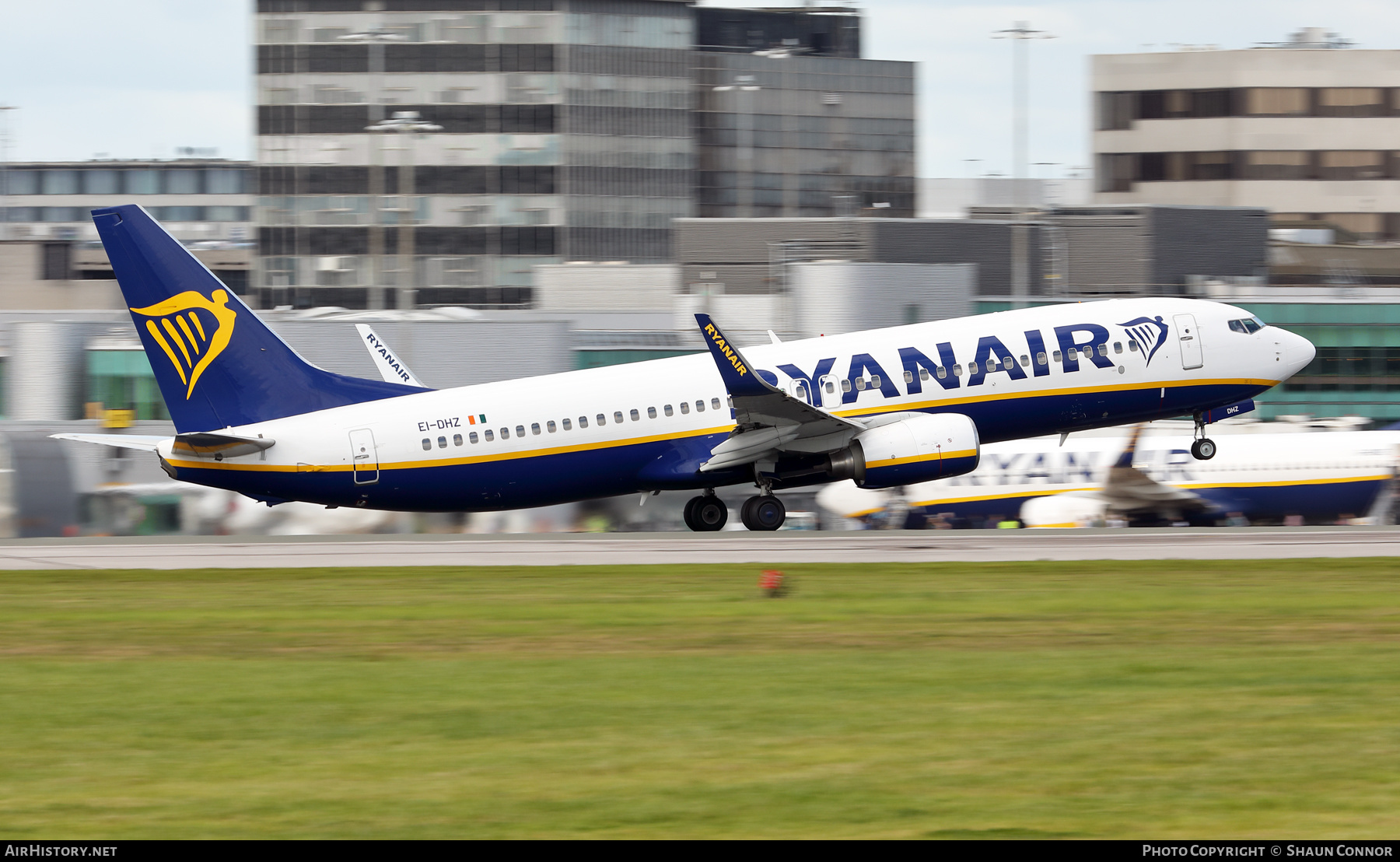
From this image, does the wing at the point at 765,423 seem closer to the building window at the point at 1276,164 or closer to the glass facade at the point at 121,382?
the glass facade at the point at 121,382

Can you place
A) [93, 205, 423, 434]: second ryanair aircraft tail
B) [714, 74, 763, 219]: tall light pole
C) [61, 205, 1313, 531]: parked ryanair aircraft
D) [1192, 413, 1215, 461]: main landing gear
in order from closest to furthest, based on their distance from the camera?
[93, 205, 423, 434]: second ryanair aircraft tail, [61, 205, 1313, 531]: parked ryanair aircraft, [1192, 413, 1215, 461]: main landing gear, [714, 74, 763, 219]: tall light pole

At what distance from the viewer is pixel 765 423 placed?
1519 inches

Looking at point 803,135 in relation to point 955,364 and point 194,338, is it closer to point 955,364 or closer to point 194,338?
point 955,364

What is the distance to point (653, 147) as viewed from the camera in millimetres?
137625

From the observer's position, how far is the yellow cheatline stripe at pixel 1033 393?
39344 millimetres

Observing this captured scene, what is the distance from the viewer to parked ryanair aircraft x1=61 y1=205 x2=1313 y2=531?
3675cm

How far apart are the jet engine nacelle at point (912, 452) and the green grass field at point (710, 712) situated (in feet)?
31.3

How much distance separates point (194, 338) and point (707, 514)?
13294 millimetres

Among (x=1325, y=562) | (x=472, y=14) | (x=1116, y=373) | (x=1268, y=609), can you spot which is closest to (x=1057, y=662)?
(x=1268, y=609)

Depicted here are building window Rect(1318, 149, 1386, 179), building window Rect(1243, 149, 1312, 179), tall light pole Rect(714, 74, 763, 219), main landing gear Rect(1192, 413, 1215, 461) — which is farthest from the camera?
tall light pole Rect(714, 74, 763, 219)

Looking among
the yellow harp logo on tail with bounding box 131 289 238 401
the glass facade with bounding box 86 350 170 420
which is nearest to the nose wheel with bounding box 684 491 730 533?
the yellow harp logo on tail with bounding box 131 289 238 401

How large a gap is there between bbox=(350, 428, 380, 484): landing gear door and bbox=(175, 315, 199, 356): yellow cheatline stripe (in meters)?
3.91

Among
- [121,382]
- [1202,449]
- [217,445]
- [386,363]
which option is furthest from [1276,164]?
[217,445]

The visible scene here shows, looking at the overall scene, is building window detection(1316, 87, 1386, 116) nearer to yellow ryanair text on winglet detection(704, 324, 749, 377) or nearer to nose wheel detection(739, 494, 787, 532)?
nose wheel detection(739, 494, 787, 532)
